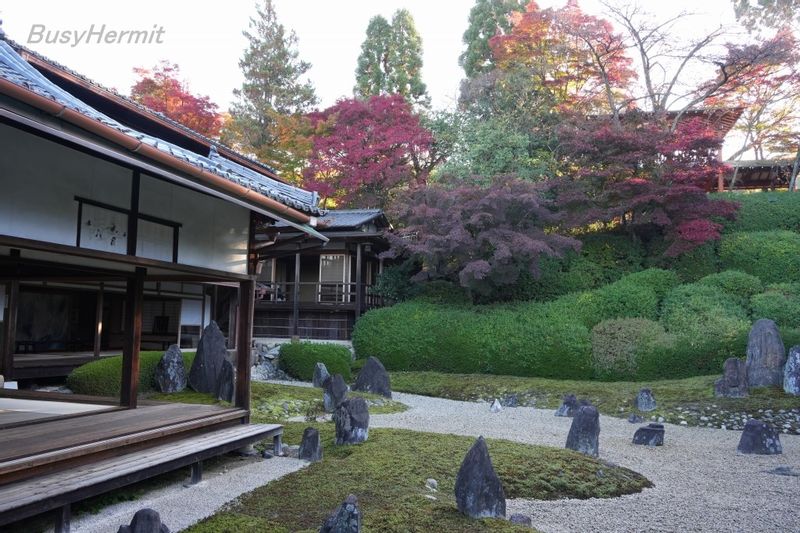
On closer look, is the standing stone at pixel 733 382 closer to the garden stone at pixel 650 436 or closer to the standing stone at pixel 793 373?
the standing stone at pixel 793 373

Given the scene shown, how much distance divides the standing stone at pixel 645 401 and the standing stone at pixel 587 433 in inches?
184

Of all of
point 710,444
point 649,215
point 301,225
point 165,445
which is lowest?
point 710,444

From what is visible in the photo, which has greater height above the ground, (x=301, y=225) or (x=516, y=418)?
(x=301, y=225)

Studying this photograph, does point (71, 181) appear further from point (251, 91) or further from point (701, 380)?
point (251, 91)

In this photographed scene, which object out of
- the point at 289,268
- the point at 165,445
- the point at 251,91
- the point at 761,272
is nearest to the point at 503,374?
the point at 761,272

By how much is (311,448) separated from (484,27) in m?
25.1

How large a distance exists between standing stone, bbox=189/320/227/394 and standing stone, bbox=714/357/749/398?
9999 millimetres

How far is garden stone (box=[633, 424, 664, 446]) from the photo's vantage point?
8.88 metres

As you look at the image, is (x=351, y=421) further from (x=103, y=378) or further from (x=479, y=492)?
(x=103, y=378)

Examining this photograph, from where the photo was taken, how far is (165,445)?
5762 millimetres

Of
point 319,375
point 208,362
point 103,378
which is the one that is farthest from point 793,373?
point 103,378

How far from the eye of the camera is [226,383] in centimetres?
1016

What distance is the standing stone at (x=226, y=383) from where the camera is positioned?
10.0 metres

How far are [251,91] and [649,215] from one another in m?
18.8
